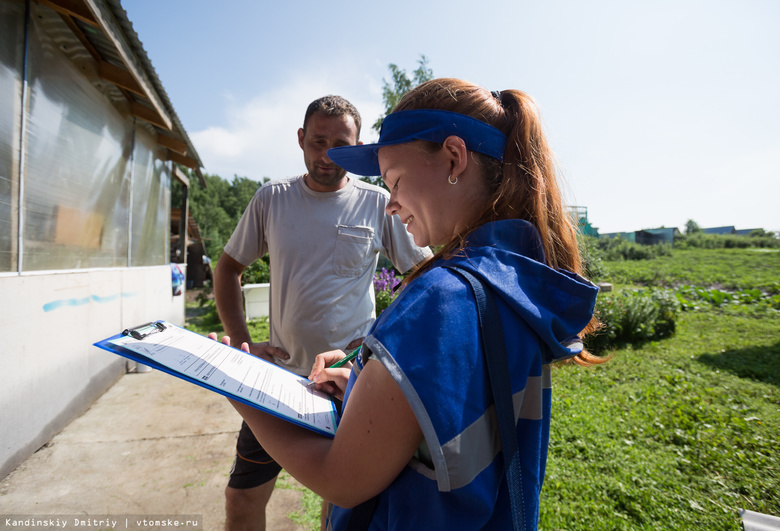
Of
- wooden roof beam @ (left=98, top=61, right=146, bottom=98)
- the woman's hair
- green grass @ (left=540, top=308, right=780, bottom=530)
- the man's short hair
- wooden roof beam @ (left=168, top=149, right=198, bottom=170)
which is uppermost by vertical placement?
wooden roof beam @ (left=98, top=61, right=146, bottom=98)

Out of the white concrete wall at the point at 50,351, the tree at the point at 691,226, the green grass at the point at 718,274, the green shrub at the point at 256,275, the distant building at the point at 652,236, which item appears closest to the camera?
the white concrete wall at the point at 50,351

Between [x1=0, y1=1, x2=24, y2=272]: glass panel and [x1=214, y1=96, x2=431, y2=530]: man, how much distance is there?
6.97 ft

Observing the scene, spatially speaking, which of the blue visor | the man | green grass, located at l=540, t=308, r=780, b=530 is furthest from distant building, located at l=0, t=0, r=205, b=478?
green grass, located at l=540, t=308, r=780, b=530

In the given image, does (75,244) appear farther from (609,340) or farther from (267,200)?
(609,340)

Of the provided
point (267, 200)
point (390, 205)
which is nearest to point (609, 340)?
point (267, 200)

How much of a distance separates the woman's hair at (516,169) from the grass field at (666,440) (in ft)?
8.38

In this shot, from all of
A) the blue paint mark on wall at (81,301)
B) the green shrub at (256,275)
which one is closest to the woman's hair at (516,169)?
the blue paint mark on wall at (81,301)

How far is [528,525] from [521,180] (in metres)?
0.77

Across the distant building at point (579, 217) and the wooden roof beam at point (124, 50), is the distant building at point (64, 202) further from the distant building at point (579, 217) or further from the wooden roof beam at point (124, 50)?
the distant building at point (579, 217)

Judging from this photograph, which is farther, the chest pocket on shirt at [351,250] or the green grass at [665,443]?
the green grass at [665,443]

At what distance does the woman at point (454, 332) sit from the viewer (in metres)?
0.71

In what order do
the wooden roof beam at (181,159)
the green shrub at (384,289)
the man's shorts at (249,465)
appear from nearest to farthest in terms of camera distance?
the man's shorts at (249,465) → the green shrub at (384,289) → the wooden roof beam at (181,159)

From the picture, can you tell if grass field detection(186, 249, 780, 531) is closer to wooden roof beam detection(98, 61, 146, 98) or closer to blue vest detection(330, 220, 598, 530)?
blue vest detection(330, 220, 598, 530)

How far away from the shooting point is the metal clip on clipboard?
3.31 ft
